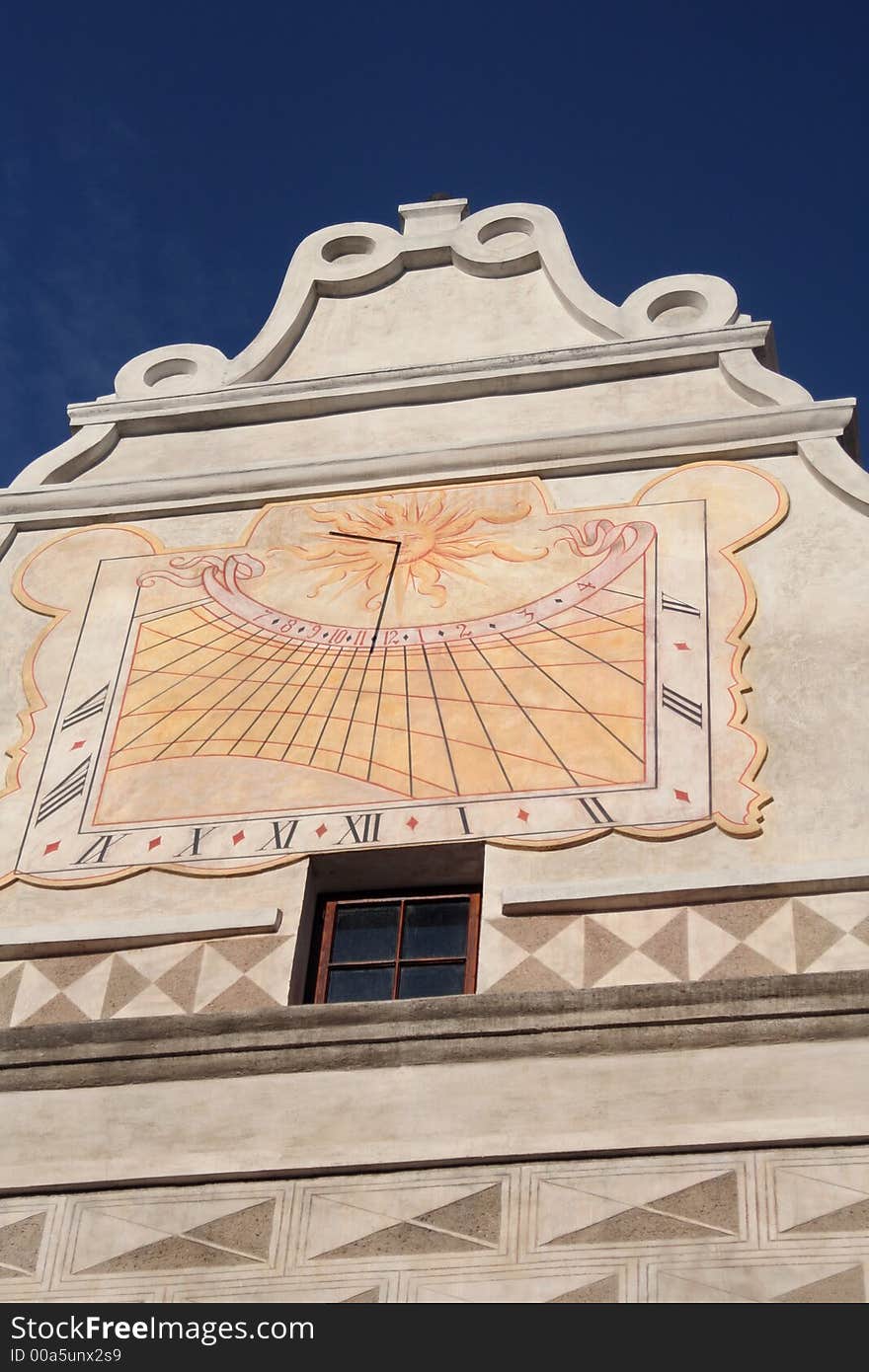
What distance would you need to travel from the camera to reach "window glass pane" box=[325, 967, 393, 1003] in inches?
353

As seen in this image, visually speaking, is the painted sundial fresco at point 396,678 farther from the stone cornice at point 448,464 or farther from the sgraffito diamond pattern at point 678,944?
the sgraffito diamond pattern at point 678,944

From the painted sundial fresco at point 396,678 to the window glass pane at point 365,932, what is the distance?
0.75 ft

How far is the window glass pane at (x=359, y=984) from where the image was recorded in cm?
897

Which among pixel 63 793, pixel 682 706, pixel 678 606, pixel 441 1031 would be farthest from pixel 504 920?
pixel 63 793

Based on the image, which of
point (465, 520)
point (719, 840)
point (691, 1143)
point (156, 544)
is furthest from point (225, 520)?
point (691, 1143)

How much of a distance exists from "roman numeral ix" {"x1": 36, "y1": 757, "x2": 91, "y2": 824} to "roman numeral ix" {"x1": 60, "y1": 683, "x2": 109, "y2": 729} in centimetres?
31

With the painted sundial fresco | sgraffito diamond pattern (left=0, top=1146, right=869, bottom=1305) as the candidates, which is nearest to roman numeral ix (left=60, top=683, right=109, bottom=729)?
the painted sundial fresco

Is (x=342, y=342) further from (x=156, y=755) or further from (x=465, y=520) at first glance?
(x=156, y=755)

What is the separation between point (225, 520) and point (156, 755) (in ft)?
5.05

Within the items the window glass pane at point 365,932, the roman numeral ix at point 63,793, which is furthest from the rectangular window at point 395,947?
the roman numeral ix at point 63,793

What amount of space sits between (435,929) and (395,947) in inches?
6.1

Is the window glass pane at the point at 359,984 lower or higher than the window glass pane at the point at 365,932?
lower

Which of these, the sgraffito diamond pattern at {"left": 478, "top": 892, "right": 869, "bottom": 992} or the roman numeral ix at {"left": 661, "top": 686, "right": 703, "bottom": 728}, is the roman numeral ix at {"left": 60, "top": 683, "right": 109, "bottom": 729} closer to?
the sgraffito diamond pattern at {"left": 478, "top": 892, "right": 869, "bottom": 992}

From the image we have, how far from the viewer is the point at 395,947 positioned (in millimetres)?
9148
